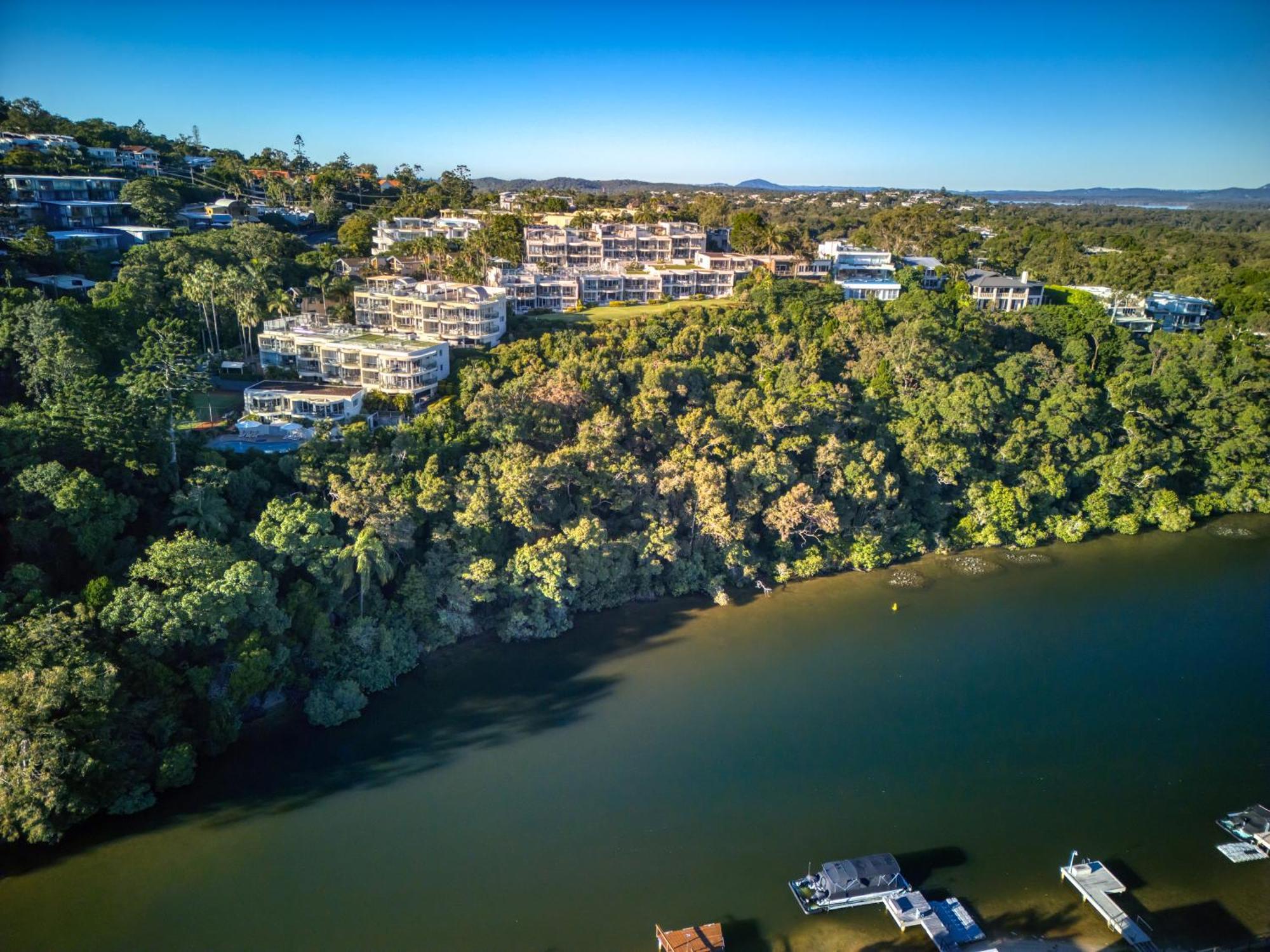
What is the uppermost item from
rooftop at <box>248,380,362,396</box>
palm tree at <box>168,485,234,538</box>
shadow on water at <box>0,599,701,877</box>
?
rooftop at <box>248,380,362,396</box>

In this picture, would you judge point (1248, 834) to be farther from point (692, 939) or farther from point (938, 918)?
point (692, 939)

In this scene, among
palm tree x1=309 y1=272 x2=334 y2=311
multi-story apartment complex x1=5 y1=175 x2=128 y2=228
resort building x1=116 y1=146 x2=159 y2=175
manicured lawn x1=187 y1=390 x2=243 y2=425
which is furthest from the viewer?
resort building x1=116 y1=146 x2=159 y2=175

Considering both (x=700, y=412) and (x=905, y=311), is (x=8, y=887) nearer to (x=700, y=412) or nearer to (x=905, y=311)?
(x=700, y=412)

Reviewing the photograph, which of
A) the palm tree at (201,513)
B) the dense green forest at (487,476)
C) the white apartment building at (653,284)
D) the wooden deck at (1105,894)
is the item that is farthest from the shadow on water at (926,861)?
the white apartment building at (653,284)

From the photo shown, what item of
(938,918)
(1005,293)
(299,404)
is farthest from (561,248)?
(938,918)

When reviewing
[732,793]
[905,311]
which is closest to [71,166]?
[905,311]

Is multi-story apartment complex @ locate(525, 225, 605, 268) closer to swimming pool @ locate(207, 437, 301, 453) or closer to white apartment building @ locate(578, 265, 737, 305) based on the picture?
white apartment building @ locate(578, 265, 737, 305)

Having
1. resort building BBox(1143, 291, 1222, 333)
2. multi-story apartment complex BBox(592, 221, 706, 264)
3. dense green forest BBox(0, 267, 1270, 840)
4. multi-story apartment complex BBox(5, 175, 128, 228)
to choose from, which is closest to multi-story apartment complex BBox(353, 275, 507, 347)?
dense green forest BBox(0, 267, 1270, 840)
